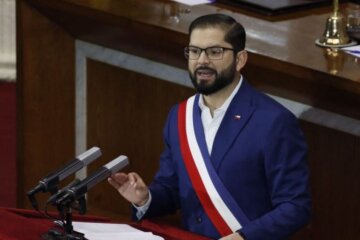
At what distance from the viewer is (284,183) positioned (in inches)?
93.3

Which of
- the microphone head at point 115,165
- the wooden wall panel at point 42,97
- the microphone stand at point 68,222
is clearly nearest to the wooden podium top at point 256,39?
the wooden wall panel at point 42,97

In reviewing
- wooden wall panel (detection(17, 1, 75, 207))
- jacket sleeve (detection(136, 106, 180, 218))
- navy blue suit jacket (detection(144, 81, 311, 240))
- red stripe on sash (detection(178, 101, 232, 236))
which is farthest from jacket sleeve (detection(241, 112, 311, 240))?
wooden wall panel (detection(17, 1, 75, 207))

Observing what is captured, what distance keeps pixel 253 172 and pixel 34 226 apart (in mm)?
474

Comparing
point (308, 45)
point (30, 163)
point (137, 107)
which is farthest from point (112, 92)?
point (308, 45)

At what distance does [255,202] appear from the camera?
8.05ft

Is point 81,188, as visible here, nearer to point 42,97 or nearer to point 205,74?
point 205,74

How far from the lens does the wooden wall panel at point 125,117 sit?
3.37m

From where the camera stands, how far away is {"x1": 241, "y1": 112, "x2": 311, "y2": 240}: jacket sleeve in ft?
7.73

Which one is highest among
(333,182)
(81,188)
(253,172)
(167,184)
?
(81,188)

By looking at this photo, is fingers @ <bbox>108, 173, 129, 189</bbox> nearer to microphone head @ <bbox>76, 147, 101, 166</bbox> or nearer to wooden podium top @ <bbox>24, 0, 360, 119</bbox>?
microphone head @ <bbox>76, 147, 101, 166</bbox>

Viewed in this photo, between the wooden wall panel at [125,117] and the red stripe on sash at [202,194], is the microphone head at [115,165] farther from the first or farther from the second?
the wooden wall panel at [125,117]

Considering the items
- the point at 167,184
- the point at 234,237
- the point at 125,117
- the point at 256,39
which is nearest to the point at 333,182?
the point at 256,39

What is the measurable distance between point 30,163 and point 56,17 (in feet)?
1.44

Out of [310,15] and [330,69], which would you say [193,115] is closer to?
[330,69]
